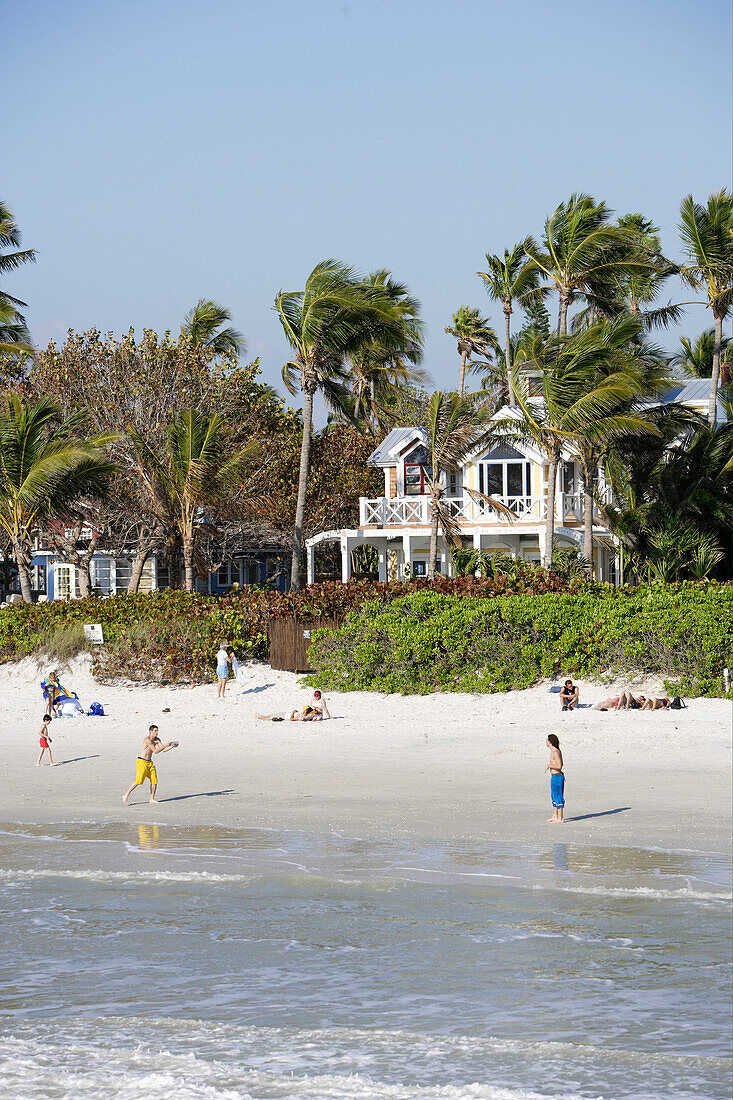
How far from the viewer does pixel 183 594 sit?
1070 inches

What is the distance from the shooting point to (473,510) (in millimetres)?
35031

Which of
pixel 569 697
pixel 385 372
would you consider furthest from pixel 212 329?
pixel 569 697

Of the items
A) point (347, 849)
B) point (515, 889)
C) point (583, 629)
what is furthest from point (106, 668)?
point (515, 889)

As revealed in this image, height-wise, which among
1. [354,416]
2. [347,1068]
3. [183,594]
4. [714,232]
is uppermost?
[714,232]

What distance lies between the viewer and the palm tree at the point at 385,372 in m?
46.1

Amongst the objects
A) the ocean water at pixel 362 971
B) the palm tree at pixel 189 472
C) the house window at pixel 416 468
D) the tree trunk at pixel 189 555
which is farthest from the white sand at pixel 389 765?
the house window at pixel 416 468

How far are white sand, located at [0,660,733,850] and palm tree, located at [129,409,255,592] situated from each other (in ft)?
22.3

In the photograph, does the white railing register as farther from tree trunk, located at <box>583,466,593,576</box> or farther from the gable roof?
tree trunk, located at <box>583,466,593,576</box>

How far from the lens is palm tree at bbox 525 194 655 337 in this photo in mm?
35750

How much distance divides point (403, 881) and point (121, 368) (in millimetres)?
28729

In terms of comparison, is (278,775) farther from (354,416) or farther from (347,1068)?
(354,416)

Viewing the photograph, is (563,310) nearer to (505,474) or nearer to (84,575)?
(505,474)

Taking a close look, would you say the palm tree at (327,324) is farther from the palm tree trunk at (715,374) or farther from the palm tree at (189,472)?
the palm tree trunk at (715,374)

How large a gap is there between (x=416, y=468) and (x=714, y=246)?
39.5 ft
